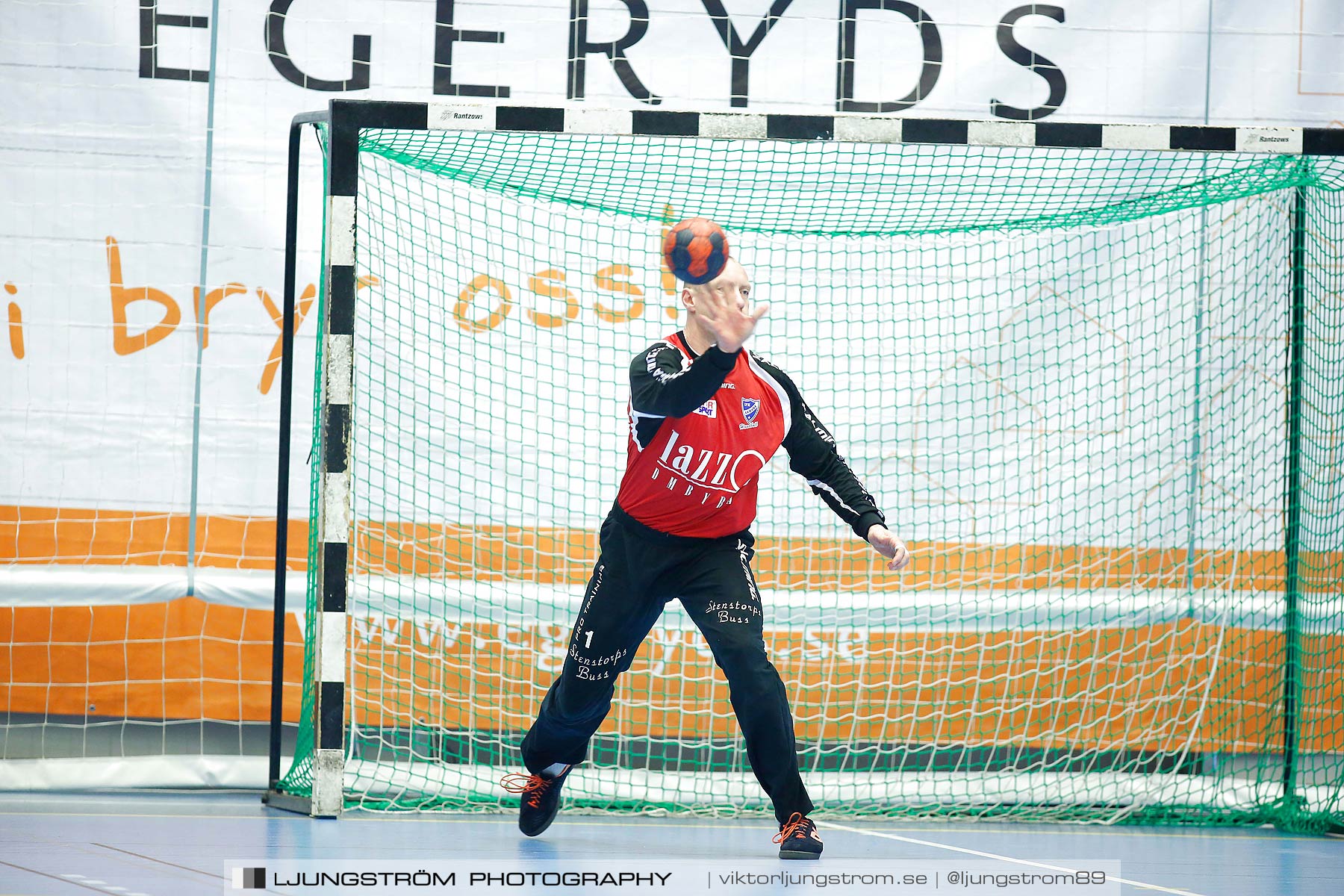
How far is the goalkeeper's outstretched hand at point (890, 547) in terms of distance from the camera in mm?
4000

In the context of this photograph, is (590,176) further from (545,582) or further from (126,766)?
(126,766)

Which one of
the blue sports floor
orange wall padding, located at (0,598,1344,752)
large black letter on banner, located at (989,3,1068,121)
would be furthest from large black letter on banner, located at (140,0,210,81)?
large black letter on banner, located at (989,3,1068,121)

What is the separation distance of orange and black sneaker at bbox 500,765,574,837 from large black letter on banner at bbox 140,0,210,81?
3598 mm

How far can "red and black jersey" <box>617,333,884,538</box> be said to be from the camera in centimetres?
395

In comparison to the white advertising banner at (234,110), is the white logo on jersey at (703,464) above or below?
below

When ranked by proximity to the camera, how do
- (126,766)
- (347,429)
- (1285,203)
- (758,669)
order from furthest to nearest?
(1285,203), (126,766), (347,429), (758,669)

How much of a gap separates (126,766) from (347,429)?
2.13 meters

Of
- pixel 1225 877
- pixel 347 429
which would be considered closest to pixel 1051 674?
pixel 1225 877

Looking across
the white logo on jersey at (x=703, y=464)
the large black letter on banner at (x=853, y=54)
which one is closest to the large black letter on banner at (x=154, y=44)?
the large black letter on banner at (x=853, y=54)

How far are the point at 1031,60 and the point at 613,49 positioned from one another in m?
2.00

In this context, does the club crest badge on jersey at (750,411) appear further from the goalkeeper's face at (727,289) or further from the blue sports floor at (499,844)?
the blue sports floor at (499,844)

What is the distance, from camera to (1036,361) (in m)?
6.38

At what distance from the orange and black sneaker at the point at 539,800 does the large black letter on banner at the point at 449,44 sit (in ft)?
11.1

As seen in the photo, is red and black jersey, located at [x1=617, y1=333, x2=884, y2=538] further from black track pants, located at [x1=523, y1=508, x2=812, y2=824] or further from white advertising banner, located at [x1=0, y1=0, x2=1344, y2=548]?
white advertising banner, located at [x1=0, y1=0, x2=1344, y2=548]
